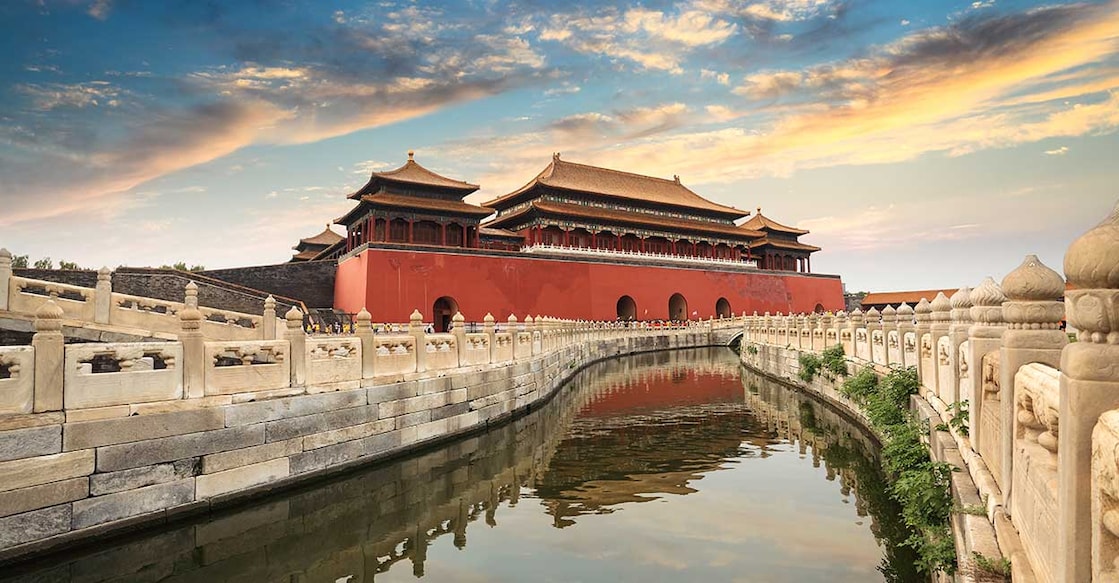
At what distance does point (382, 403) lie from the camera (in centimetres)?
988

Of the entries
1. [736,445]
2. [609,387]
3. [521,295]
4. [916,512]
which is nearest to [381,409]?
[736,445]

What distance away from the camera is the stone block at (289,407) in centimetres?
769

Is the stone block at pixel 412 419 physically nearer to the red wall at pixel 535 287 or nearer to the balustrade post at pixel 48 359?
the balustrade post at pixel 48 359

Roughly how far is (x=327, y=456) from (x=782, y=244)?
1732 inches

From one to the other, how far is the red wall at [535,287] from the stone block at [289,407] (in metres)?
18.1

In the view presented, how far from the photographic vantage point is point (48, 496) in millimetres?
6062

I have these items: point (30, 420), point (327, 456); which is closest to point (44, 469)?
point (30, 420)

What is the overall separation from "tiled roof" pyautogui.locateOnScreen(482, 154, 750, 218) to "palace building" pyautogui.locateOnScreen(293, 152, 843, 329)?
124 mm

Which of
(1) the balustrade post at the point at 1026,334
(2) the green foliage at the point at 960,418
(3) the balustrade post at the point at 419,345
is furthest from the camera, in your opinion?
(3) the balustrade post at the point at 419,345

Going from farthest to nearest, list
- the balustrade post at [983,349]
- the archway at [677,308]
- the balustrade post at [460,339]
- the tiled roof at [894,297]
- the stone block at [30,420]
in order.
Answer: the tiled roof at [894,297] → the archway at [677,308] → the balustrade post at [460,339] → the stone block at [30,420] → the balustrade post at [983,349]

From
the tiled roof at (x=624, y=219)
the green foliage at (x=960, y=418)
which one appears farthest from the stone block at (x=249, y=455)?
the tiled roof at (x=624, y=219)

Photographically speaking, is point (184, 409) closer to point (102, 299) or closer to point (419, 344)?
point (419, 344)

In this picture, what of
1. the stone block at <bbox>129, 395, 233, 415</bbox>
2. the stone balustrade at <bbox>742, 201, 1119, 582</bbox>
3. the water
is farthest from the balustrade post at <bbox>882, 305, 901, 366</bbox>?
the stone block at <bbox>129, 395, 233, 415</bbox>

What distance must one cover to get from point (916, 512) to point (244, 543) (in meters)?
6.49
